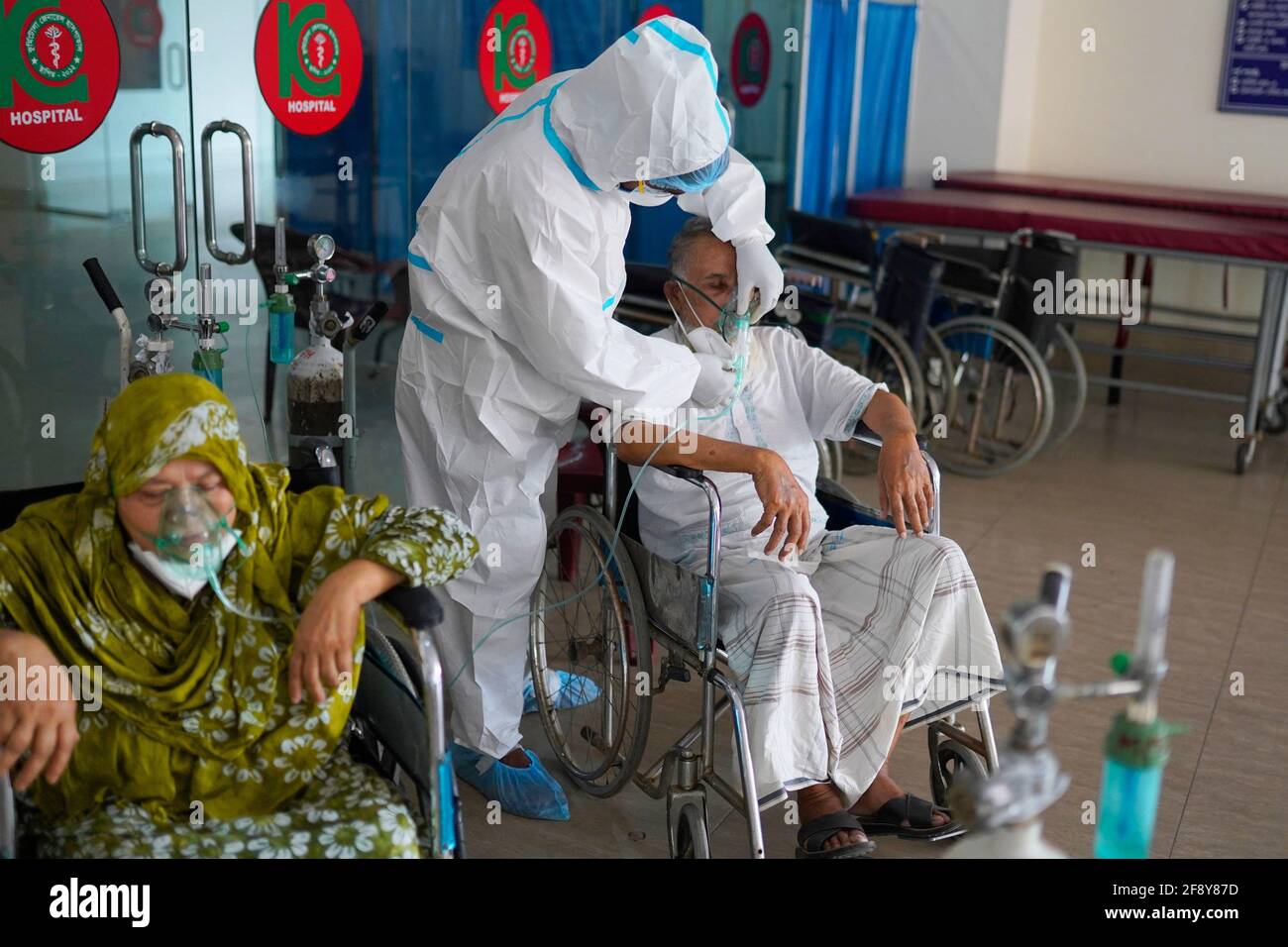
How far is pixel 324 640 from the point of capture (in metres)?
1.49

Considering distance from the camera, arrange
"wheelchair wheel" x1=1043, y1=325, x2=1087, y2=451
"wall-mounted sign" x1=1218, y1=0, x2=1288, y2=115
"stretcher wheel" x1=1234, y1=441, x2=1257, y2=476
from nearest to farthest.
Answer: "wheelchair wheel" x1=1043, y1=325, x2=1087, y2=451
"stretcher wheel" x1=1234, y1=441, x2=1257, y2=476
"wall-mounted sign" x1=1218, y1=0, x2=1288, y2=115

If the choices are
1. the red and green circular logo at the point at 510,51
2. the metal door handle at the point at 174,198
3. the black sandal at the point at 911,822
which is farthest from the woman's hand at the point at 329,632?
the red and green circular logo at the point at 510,51

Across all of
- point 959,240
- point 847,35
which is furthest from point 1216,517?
point 847,35

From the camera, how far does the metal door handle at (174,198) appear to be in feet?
8.87

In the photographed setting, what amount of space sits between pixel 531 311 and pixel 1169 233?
11.0 ft

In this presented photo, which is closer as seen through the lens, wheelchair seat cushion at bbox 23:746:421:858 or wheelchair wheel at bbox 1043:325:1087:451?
wheelchair seat cushion at bbox 23:746:421:858

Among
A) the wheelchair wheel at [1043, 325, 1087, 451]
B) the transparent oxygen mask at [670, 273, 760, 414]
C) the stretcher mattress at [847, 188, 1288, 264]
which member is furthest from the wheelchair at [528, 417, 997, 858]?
the stretcher mattress at [847, 188, 1288, 264]

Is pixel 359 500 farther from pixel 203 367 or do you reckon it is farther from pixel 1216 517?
pixel 1216 517

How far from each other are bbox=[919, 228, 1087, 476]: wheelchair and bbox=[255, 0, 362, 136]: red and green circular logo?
2.01m

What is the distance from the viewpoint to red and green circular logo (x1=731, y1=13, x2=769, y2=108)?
501 cm

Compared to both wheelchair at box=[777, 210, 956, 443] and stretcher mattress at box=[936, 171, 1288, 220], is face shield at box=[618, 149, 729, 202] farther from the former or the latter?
stretcher mattress at box=[936, 171, 1288, 220]

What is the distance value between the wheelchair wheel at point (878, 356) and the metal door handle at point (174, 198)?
225 cm

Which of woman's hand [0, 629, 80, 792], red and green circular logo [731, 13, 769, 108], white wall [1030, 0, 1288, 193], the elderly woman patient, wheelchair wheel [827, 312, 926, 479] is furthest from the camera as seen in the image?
white wall [1030, 0, 1288, 193]

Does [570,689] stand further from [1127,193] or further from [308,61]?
[1127,193]
